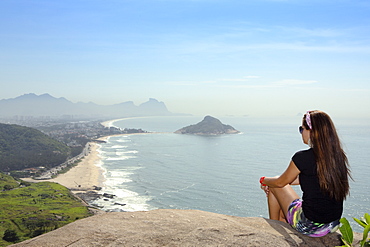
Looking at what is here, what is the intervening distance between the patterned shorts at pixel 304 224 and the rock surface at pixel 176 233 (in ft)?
0.23

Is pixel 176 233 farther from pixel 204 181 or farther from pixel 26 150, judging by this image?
pixel 26 150

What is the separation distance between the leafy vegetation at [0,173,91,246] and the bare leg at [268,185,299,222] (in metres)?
22.2

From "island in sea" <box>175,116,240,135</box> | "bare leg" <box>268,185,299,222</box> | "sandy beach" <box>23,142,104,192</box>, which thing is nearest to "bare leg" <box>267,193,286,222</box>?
"bare leg" <box>268,185,299,222</box>

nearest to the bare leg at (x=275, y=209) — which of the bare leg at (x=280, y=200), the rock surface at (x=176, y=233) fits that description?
the bare leg at (x=280, y=200)

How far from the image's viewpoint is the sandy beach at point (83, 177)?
42656mm

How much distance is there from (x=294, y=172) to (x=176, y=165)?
161ft

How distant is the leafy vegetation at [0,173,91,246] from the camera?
2484cm

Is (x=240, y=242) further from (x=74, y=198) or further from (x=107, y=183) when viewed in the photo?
(x=107, y=183)

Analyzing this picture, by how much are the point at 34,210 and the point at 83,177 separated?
17774mm

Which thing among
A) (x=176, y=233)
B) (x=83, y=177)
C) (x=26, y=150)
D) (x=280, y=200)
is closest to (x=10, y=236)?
(x=176, y=233)

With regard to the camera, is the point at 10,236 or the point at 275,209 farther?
the point at 10,236

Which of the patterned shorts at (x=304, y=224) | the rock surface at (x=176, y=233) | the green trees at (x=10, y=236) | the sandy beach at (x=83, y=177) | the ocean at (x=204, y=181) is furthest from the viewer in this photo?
the sandy beach at (x=83, y=177)

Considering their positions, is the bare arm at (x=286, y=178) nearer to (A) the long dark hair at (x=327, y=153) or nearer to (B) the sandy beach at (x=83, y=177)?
(A) the long dark hair at (x=327, y=153)

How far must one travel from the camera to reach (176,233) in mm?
3480
